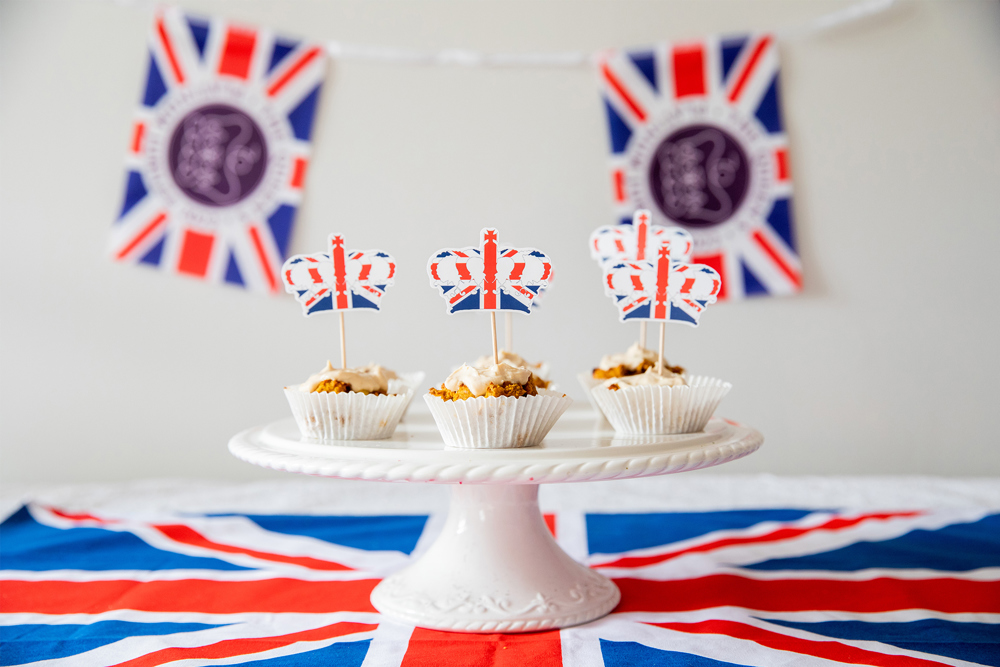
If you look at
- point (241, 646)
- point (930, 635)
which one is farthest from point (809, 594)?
point (241, 646)

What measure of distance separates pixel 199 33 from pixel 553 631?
2.31m

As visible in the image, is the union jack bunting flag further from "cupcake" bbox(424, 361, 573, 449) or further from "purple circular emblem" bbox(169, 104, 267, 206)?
"purple circular emblem" bbox(169, 104, 267, 206)

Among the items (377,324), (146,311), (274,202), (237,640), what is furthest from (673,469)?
(146,311)

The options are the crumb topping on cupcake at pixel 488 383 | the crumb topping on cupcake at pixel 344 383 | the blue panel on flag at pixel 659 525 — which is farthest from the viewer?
the blue panel on flag at pixel 659 525

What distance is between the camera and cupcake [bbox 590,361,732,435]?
4.56 ft

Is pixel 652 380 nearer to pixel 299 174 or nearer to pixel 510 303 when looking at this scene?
pixel 510 303

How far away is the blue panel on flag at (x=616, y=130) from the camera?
2.66 meters

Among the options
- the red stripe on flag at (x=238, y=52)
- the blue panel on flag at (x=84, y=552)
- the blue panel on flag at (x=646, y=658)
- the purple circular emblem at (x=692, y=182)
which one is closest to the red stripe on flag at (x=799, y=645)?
the blue panel on flag at (x=646, y=658)

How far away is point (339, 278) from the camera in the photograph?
149 centimetres

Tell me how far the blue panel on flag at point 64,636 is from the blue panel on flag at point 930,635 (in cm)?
107

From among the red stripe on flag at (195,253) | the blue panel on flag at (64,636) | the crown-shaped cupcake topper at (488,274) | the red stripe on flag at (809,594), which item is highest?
the red stripe on flag at (195,253)

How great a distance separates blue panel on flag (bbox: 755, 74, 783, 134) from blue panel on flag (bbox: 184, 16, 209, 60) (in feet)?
6.24

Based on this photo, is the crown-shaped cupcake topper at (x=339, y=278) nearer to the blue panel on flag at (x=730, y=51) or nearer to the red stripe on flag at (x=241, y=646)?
the red stripe on flag at (x=241, y=646)

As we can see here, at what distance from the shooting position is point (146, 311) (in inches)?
105
